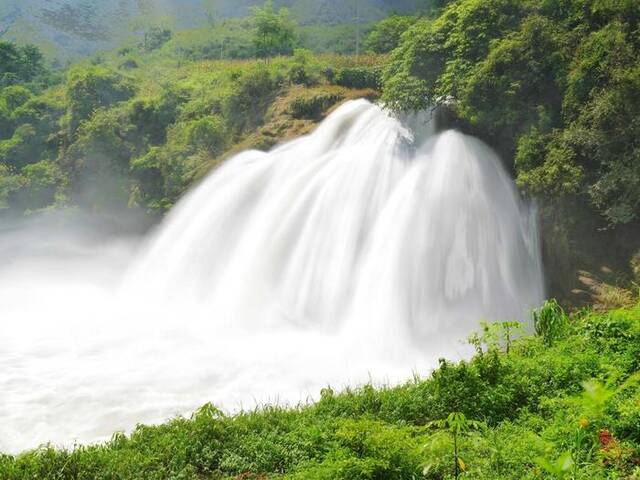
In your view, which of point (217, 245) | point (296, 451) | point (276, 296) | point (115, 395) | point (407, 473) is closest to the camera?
point (407, 473)

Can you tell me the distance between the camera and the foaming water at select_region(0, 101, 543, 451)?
9.83 meters

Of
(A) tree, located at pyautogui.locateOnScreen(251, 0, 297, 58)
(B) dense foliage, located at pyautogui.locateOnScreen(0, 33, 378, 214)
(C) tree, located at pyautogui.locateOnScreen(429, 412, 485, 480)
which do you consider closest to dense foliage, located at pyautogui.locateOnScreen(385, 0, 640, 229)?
(B) dense foliage, located at pyautogui.locateOnScreen(0, 33, 378, 214)

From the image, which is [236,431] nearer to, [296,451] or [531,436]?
[296,451]

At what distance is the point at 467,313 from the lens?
11.7m

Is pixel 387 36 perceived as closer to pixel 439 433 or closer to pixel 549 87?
pixel 549 87

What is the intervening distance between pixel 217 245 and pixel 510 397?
11.1 metres

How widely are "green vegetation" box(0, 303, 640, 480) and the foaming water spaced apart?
2856 millimetres

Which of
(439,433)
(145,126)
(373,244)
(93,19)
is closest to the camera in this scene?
(439,433)

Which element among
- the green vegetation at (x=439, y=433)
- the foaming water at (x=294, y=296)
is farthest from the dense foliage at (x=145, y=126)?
the green vegetation at (x=439, y=433)

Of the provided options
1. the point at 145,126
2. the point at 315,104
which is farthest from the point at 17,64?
the point at 315,104

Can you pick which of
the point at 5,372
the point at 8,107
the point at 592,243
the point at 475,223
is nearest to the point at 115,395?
the point at 5,372

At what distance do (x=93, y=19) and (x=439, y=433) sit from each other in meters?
74.0

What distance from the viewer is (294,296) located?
12992 millimetres

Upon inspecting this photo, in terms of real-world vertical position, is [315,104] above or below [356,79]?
below
